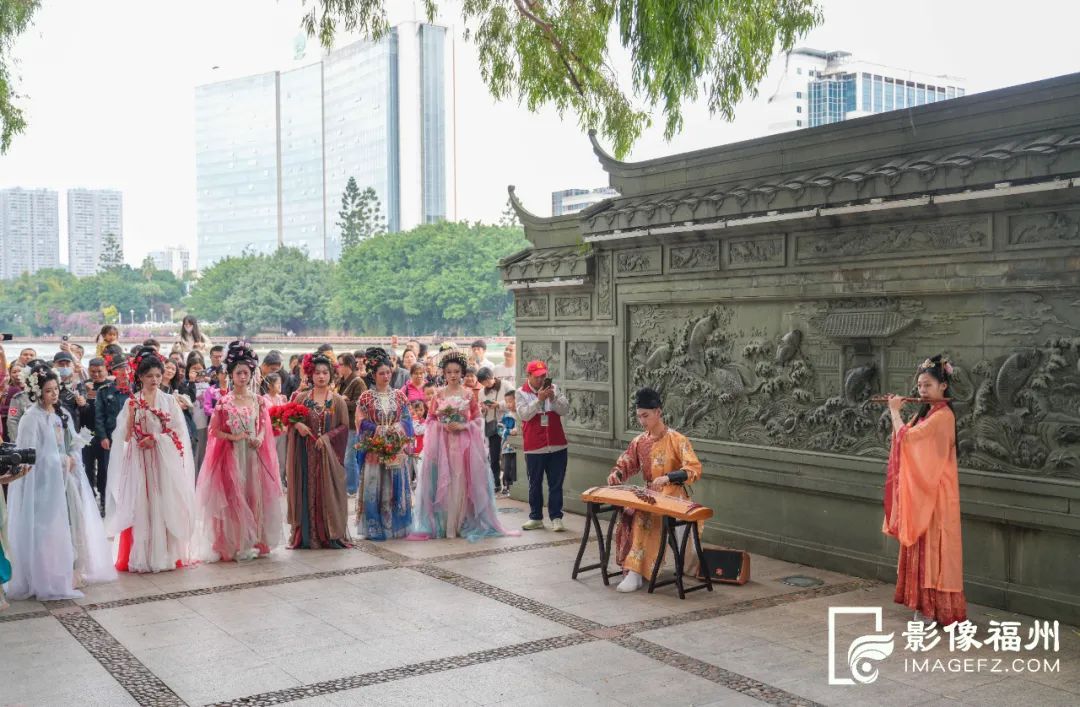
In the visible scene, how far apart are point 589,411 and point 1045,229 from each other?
4.85 metres

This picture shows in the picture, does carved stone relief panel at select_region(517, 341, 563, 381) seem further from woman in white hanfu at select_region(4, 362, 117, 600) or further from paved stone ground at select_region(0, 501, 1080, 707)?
woman in white hanfu at select_region(4, 362, 117, 600)

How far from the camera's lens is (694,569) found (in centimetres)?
728

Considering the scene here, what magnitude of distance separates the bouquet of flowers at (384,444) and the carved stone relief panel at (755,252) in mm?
3267

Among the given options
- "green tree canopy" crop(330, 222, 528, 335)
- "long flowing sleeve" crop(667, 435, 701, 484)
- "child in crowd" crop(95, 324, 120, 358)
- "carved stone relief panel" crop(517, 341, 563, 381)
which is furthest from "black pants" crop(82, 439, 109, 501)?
"green tree canopy" crop(330, 222, 528, 335)

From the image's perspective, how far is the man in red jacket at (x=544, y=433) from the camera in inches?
352

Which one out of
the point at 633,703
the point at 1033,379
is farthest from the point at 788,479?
the point at 633,703

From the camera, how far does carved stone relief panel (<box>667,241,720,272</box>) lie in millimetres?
8305

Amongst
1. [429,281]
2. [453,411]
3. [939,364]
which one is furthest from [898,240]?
[429,281]

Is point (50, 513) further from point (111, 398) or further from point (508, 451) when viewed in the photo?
point (508, 451)

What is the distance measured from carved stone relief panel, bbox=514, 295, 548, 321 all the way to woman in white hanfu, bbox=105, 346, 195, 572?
13.5 feet

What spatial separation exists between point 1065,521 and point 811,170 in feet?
10.5

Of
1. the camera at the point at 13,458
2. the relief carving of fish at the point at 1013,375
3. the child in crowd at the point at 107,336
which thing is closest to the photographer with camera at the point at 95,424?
the child in crowd at the point at 107,336

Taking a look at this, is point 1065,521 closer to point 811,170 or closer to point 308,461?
point 811,170

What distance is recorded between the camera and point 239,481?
8.13 metres
